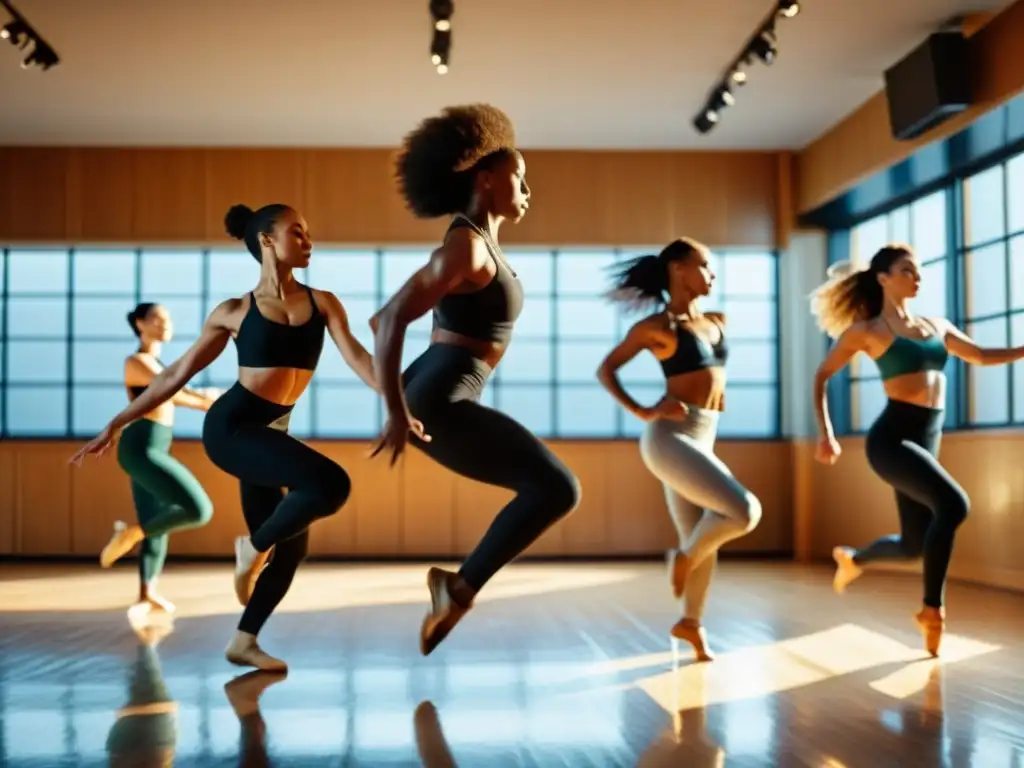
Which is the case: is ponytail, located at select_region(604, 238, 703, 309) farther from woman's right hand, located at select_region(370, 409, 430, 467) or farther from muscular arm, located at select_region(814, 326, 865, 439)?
woman's right hand, located at select_region(370, 409, 430, 467)

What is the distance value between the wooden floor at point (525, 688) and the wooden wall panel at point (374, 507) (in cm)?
289

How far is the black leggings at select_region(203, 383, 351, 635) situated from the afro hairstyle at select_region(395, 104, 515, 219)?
83 cm

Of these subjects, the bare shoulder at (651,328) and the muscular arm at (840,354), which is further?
the muscular arm at (840,354)

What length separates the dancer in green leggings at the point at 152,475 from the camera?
5805 millimetres

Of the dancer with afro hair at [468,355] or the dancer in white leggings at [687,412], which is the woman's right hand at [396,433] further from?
the dancer in white leggings at [687,412]

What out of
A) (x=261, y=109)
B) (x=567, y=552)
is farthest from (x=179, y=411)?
(x=567, y=552)

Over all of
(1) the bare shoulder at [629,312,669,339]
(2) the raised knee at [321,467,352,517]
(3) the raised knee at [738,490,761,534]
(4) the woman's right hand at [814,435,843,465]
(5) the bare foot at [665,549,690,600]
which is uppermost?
(1) the bare shoulder at [629,312,669,339]

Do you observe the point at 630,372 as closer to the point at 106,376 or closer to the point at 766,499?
the point at 766,499

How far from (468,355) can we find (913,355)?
83.1 inches

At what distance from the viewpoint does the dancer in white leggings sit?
167 inches

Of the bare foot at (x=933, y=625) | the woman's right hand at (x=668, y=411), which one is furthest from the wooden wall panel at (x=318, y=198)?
the bare foot at (x=933, y=625)

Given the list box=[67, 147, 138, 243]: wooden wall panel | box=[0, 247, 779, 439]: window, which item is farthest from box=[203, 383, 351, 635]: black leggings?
box=[67, 147, 138, 243]: wooden wall panel

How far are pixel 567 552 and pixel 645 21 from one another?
425cm

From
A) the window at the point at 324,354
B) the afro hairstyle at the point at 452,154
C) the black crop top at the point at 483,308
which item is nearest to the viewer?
the black crop top at the point at 483,308
